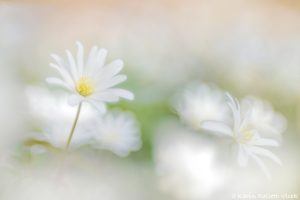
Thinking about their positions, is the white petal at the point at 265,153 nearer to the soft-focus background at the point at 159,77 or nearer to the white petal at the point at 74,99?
the soft-focus background at the point at 159,77

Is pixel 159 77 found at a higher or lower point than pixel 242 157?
higher

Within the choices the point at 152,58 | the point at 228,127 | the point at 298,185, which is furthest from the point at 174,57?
the point at 298,185

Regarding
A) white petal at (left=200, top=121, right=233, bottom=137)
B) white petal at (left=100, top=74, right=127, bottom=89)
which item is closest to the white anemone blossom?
white petal at (left=200, top=121, right=233, bottom=137)

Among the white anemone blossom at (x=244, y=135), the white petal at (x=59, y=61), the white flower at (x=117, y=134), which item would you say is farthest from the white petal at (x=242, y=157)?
the white petal at (x=59, y=61)

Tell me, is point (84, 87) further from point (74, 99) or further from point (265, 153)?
point (265, 153)

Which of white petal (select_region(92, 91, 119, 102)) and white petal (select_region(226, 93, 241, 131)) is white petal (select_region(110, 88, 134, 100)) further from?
white petal (select_region(226, 93, 241, 131))

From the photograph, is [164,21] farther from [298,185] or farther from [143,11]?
[298,185]

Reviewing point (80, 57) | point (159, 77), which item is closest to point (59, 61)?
point (80, 57)
